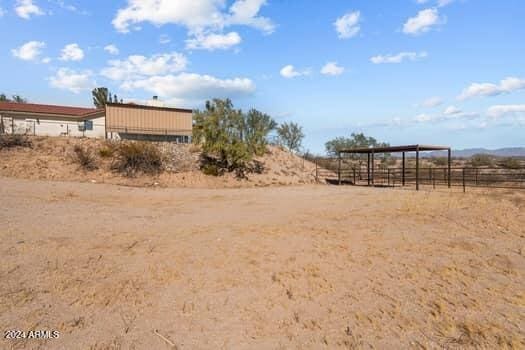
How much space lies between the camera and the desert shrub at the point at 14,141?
19.5 metres

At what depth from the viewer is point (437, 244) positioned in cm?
691

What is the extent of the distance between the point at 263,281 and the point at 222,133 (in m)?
18.8

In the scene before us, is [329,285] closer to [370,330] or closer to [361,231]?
[370,330]

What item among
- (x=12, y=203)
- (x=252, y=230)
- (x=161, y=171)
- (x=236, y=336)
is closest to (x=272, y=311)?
(x=236, y=336)

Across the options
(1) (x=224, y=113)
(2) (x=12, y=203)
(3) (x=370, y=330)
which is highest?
(1) (x=224, y=113)

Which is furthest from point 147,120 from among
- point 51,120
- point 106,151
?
point 106,151

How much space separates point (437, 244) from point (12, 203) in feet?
41.2

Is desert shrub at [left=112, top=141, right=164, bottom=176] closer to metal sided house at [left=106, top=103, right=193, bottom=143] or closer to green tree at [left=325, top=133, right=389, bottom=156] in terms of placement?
metal sided house at [left=106, top=103, right=193, bottom=143]

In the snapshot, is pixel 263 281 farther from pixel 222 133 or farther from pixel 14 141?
pixel 14 141

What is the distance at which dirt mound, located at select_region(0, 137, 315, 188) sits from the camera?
18000 mm

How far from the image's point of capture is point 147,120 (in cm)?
2831

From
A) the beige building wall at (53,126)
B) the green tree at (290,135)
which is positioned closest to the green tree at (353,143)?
the green tree at (290,135)

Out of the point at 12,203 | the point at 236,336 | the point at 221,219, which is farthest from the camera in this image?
the point at 12,203

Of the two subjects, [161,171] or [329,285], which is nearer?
[329,285]
